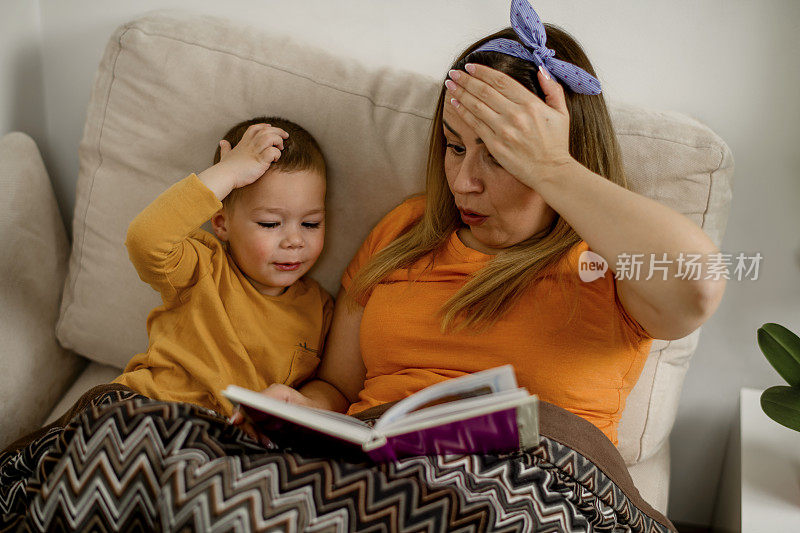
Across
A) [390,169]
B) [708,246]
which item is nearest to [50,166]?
[390,169]

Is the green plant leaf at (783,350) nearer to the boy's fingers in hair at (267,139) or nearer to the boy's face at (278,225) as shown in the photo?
the boy's face at (278,225)

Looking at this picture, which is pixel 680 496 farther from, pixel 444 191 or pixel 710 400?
pixel 444 191

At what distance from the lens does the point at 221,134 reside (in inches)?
52.6

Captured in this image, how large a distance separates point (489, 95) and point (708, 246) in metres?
0.39

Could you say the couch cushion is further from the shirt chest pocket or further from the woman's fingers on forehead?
the woman's fingers on forehead

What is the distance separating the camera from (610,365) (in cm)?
106

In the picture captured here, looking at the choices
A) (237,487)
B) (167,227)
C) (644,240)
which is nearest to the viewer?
(237,487)

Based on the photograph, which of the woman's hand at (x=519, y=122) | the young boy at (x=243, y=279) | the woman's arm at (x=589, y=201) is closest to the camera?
the woman's arm at (x=589, y=201)

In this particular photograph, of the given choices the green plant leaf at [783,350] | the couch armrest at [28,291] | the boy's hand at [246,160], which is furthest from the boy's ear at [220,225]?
the green plant leaf at [783,350]

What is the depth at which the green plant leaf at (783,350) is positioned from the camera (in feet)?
3.76

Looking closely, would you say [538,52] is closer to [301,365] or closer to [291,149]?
[291,149]

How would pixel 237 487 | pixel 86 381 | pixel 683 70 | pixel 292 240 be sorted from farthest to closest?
pixel 86 381, pixel 683 70, pixel 292 240, pixel 237 487

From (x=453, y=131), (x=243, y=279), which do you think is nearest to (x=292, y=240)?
(x=243, y=279)

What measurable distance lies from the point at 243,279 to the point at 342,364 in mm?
254
